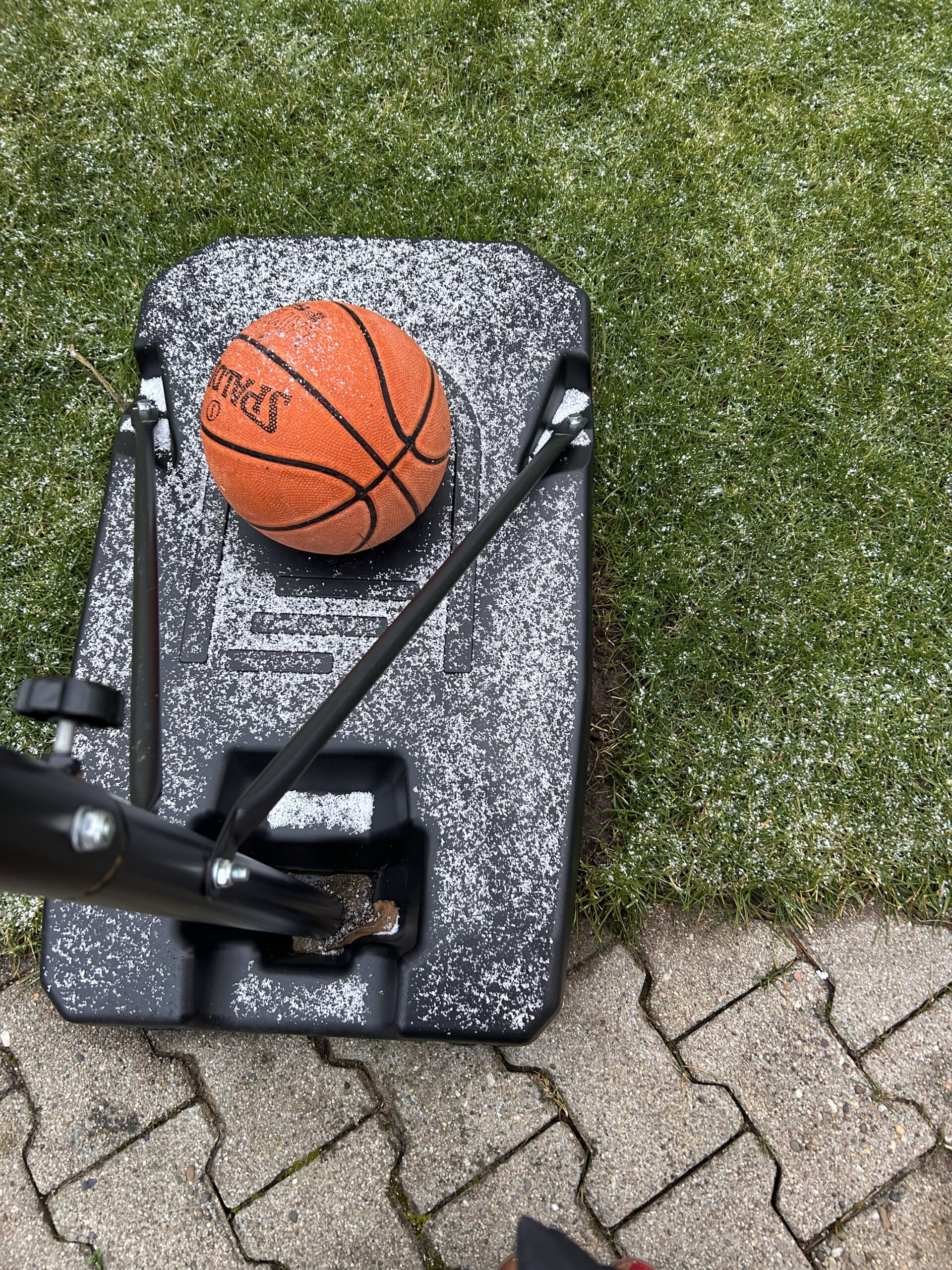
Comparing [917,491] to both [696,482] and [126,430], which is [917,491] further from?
[126,430]

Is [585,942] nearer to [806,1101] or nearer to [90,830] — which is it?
[806,1101]

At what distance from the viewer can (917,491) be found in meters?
2.38

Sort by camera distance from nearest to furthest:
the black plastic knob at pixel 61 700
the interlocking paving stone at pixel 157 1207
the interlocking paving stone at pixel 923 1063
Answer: the black plastic knob at pixel 61 700 < the interlocking paving stone at pixel 157 1207 < the interlocking paving stone at pixel 923 1063

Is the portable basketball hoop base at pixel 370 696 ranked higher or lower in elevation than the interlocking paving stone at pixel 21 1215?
higher

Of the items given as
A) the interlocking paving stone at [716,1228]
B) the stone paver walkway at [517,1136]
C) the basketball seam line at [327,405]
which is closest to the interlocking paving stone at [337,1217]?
the stone paver walkway at [517,1136]

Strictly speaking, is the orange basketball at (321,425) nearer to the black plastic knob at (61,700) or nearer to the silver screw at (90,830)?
the black plastic knob at (61,700)

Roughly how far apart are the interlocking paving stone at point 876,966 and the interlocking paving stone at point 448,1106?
704 mm

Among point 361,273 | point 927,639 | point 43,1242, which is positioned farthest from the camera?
point 927,639

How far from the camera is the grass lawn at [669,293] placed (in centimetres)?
212

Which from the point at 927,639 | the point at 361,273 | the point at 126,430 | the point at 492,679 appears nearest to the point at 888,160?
the point at 927,639

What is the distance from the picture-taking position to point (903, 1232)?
1.82m

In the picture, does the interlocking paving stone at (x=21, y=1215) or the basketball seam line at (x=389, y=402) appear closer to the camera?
the basketball seam line at (x=389, y=402)

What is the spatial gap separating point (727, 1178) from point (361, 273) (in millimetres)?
2140

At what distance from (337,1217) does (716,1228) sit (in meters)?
0.79
